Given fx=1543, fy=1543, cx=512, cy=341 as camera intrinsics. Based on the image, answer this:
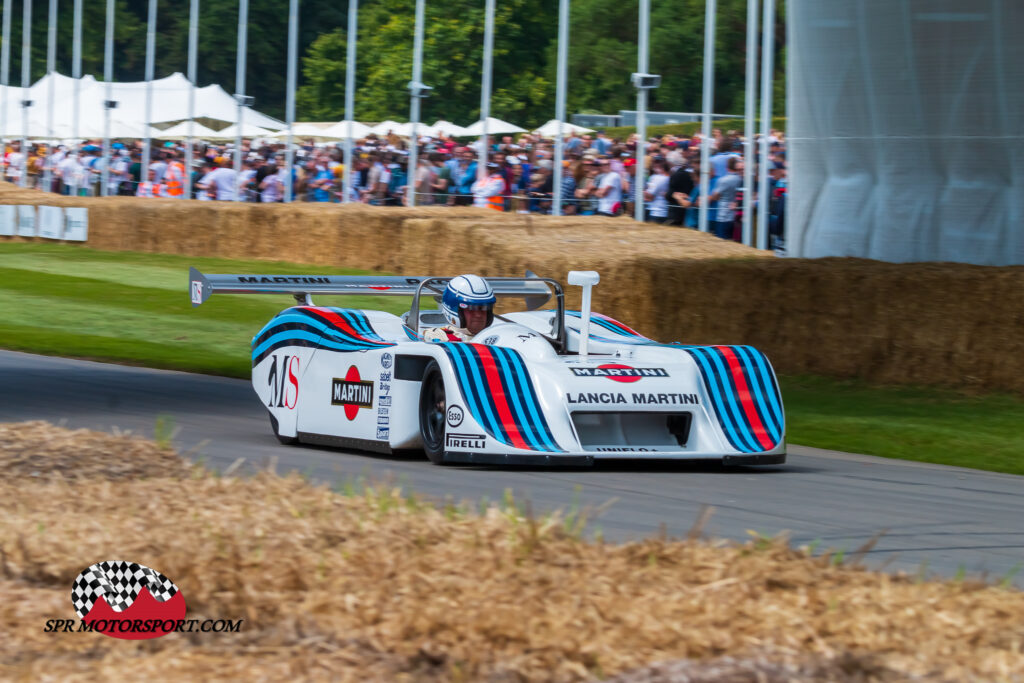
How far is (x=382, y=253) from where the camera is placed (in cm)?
2355

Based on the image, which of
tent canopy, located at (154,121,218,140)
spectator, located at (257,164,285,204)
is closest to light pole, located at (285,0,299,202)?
spectator, located at (257,164,285,204)

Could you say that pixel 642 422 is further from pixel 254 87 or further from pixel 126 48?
pixel 126 48

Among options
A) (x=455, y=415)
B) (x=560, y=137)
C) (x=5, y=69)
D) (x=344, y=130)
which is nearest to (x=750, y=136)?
(x=560, y=137)

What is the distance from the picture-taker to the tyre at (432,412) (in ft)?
29.7

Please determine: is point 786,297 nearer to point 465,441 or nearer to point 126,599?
point 465,441

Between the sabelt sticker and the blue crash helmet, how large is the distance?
17.5ft

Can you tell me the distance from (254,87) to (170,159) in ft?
113

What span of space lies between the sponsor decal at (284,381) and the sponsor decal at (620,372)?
2.25 metres

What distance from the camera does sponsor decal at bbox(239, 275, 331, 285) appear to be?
10555mm

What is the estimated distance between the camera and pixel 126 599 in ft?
14.9

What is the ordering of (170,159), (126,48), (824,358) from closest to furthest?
(824,358), (170,159), (126,48)

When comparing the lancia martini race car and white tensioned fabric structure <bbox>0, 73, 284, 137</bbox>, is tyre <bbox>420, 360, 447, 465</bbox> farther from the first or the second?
white tensioned fabric structure <bbox>0, 73, 284, 137</bbox>

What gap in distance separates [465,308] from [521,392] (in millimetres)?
1291

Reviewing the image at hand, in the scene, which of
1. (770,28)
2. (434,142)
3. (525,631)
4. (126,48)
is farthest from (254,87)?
(525,631)
